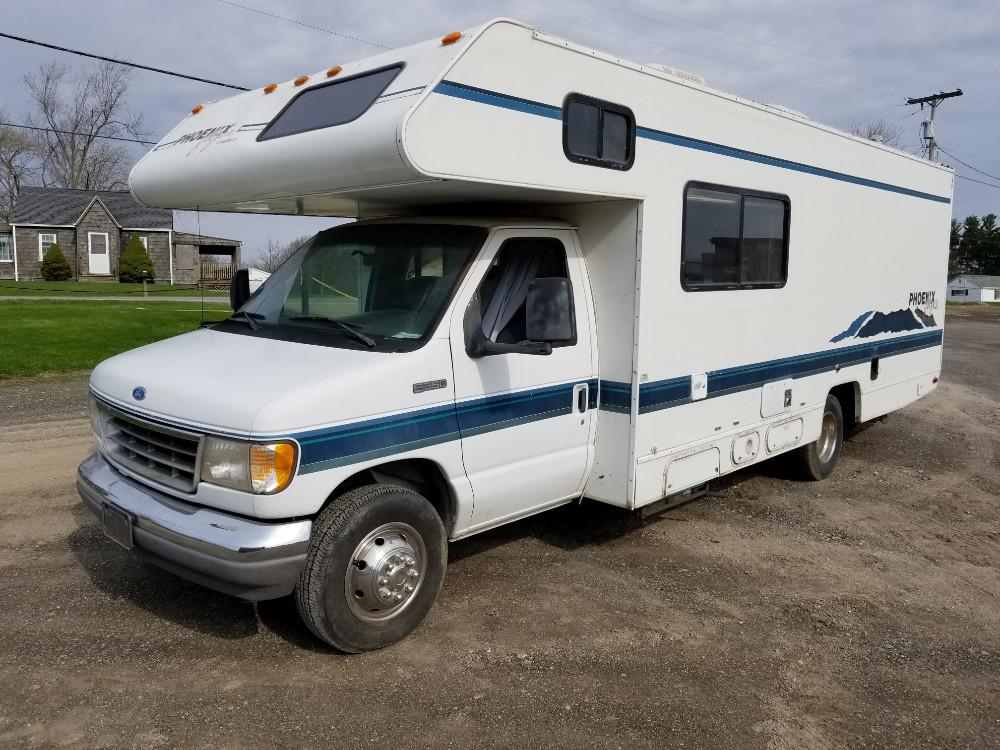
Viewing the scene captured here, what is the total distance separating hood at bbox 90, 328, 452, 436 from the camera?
12.1 feet

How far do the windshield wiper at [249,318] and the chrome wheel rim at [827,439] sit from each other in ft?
16.5

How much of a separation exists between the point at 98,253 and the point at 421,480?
4619cm

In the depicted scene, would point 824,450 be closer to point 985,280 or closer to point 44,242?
point 44,242

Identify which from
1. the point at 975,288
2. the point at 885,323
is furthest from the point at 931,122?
the point at 975,288

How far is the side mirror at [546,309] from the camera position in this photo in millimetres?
4312

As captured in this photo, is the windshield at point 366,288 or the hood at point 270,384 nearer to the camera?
the hood at point 270,384

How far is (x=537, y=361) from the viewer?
185 inches

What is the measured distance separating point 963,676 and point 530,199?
339cm

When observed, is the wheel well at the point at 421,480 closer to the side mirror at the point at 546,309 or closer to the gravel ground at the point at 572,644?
the gravel ground at the point at 572,644

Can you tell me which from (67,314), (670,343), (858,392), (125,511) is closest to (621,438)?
(670,343)

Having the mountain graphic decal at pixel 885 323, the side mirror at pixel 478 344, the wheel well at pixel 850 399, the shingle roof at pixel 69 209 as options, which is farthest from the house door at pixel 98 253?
the side mirror at pixel 478 344

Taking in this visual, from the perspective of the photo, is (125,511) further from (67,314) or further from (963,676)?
(67,314)

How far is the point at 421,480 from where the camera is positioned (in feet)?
14.8

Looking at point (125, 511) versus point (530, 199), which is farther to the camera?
point (530, 199)
